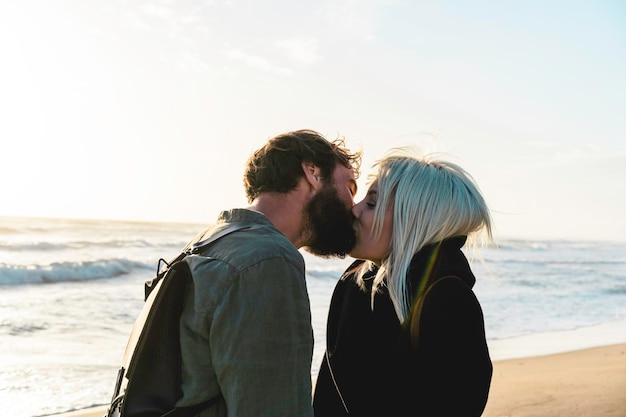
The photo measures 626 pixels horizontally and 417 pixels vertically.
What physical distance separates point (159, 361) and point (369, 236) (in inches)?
52.8

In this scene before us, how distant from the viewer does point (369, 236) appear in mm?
3082

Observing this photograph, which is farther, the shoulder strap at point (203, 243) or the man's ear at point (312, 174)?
the man's ear at point (312, 174)

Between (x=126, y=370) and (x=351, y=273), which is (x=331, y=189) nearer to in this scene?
(x=351, y=273)

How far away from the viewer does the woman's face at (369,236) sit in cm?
306

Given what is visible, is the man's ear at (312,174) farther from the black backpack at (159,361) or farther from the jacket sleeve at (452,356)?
the black backpack at (159,361)

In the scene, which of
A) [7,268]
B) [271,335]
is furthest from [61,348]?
[7,268]

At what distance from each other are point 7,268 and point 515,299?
13629mm

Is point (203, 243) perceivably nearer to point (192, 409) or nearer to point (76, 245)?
point (192, 409)

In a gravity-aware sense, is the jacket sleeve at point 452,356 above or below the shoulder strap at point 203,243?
below

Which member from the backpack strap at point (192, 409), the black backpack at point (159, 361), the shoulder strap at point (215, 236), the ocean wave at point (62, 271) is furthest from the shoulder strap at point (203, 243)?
the ocean wave at point (62, 271)

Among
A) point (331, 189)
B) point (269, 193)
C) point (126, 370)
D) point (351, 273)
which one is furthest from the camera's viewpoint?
point (351, 273)

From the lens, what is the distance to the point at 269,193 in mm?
2559

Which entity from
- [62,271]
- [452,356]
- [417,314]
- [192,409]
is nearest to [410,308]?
[417,314]

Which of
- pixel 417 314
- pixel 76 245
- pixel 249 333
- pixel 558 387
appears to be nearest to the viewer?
pixel 249 333
